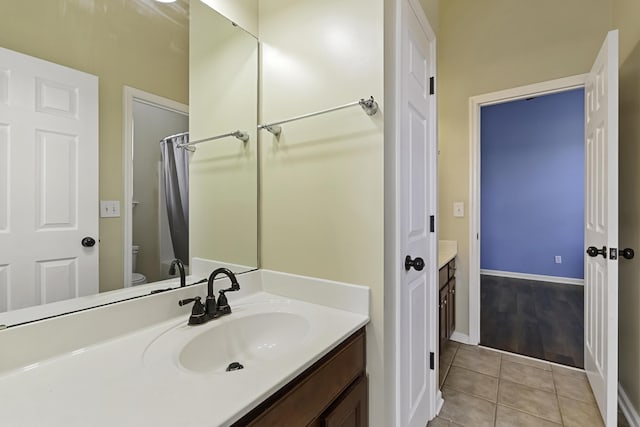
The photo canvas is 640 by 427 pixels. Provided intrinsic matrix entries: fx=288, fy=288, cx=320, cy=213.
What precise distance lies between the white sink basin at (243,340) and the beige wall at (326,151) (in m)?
0.24

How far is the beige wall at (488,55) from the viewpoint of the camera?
217 cm

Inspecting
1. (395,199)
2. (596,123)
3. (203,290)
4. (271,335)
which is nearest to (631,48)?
(596,123)

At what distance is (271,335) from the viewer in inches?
46.1

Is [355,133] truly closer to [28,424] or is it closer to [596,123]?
[28,424]

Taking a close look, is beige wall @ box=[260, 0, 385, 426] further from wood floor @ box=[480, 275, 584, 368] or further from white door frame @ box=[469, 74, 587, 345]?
wood floor @ box=[480, 275, 584, 368]

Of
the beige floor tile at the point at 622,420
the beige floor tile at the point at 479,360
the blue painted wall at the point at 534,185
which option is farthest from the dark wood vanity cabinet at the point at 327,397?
the blue painted wall at the point at 534,185

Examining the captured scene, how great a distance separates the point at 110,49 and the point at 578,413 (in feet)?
9.54

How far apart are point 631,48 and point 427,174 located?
1.47 metres

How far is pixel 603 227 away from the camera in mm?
1594

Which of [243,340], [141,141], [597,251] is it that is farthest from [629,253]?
[141,141]

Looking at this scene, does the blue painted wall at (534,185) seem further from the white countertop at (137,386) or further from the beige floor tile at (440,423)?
the white countertop at (137,386)

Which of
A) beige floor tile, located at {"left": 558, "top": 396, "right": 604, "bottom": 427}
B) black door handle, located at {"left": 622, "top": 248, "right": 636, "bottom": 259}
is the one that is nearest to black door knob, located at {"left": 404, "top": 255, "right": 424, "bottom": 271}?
black door handle, located at {"left": 622, "top": 248, "right": 636, "bottom": 259}

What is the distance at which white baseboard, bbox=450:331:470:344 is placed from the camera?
2560 millimetres

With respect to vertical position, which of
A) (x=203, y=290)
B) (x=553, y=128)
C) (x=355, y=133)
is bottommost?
(x=203, y=290)
